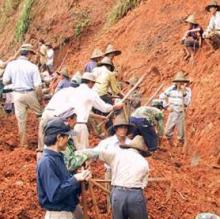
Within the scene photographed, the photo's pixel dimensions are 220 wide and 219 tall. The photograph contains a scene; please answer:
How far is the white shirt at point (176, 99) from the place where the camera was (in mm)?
14703

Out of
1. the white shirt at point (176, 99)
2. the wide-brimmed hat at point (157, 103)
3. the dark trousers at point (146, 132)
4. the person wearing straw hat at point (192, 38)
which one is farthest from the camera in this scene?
the person wearing straw hat at point (192, 38)

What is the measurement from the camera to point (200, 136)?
15.0 m

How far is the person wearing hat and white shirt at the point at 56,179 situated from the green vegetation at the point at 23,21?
64.7ft

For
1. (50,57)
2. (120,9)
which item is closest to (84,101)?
(50,57)

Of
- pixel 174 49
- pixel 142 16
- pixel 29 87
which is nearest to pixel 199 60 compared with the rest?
pixel 174 49

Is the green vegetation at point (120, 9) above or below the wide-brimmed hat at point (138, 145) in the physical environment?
above

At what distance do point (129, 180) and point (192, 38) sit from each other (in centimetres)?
1017

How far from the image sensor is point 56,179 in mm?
6629

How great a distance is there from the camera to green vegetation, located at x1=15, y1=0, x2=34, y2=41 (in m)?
26.3

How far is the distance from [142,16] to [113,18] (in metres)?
1.92

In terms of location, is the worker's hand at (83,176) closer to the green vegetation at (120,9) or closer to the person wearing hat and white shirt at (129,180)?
the person wearing hat and white shirt at (129,180)

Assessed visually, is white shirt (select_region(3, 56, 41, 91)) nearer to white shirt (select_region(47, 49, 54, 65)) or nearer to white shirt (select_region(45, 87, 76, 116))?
white shirt (select_region(45, 87, 76, 116))

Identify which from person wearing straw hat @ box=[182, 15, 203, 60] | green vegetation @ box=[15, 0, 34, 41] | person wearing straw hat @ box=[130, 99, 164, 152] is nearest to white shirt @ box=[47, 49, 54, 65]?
green vegetation @ box=[15, 0, 34, 41]

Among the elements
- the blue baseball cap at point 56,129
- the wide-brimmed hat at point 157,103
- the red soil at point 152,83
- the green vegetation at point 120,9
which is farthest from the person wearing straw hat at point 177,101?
the blue baseball cap at point 56,129
